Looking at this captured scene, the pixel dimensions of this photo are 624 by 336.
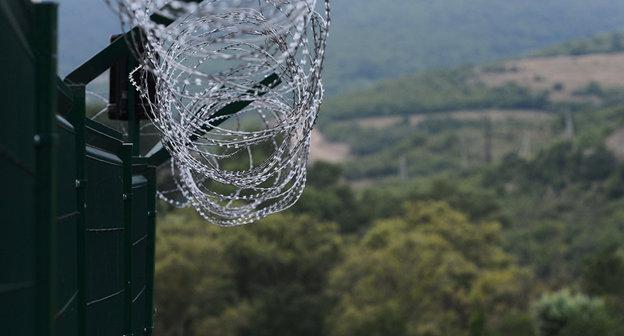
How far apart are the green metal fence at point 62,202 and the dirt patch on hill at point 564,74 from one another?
406ft

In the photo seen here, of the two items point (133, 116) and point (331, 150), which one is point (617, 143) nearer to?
point (331, 150)

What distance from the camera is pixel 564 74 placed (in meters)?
132

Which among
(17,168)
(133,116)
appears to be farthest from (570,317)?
(17,168)

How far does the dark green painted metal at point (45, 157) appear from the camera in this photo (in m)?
2.64

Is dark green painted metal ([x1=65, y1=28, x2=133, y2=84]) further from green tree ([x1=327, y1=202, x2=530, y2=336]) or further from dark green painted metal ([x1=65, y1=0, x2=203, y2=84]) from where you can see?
green tree ([x1=327, y1=202, x2=530, y2=336])

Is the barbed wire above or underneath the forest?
above

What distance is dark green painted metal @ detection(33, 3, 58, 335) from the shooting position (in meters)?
2.64

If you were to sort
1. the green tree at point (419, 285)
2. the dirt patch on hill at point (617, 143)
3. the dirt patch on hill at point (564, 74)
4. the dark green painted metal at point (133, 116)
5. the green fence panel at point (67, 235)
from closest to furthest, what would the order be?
the green fence panel at point (67, 235)
the dark green painted metal at point (133, 116)
the green tree at point (419, 285)
the dirt patch on hill at point (617, 143)
the dirt patch on hill at point (564, 74)

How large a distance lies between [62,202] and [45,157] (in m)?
0.85

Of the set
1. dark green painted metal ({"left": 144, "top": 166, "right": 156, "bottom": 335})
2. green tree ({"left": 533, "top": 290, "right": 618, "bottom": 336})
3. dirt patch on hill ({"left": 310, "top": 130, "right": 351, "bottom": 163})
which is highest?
dark green painted metal ({"left": 144, "top": 166, "right": 156, "bottom": 335})

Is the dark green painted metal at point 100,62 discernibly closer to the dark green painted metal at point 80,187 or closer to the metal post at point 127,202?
the metal post at point 127,202

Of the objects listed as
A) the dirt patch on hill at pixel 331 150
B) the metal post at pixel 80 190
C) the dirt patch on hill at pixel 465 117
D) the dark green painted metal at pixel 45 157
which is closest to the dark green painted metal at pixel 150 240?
the metal post at pixel 80 190

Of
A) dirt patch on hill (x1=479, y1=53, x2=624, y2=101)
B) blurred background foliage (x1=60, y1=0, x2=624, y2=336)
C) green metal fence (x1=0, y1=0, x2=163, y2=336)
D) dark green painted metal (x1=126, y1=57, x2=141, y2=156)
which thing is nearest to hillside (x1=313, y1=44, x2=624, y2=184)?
dirt patch on hill (x1=479, y1=53, x2=624, y2=101)

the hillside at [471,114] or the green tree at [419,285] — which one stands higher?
the green tree at [419,285]
